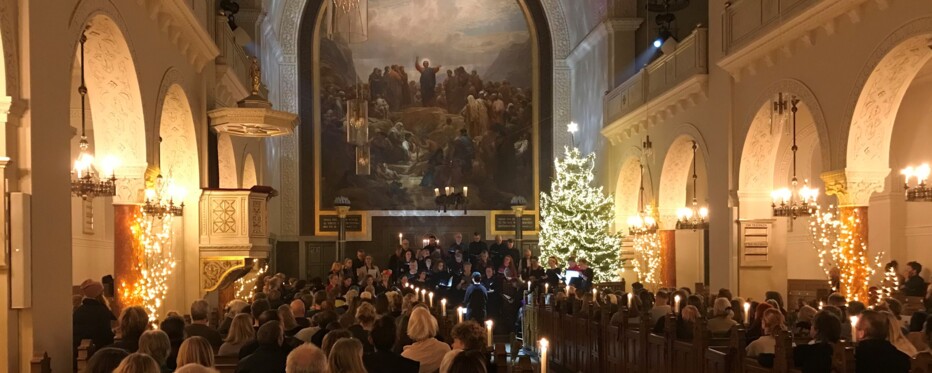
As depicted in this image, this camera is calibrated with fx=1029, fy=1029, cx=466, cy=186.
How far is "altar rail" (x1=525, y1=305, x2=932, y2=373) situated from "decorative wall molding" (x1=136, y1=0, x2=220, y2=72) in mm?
7242

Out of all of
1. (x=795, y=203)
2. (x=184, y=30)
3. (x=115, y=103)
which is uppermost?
(x=184, y=30)

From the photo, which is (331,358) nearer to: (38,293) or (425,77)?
(38,293)

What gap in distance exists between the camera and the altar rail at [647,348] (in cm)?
772

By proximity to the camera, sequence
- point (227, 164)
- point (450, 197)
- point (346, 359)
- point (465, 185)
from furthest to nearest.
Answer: point (465, 185), point (450, 197), point (227, 164), point (346, 359)

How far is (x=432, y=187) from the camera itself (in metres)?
31.8

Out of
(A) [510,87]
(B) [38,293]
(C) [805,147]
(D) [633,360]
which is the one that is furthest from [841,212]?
(A) [510,87]

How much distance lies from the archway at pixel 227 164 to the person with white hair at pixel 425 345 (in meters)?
12.2

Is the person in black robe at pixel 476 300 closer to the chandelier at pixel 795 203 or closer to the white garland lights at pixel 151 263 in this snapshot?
the white garland lights at pixel 151 263

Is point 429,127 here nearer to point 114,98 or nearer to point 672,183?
point 672,183

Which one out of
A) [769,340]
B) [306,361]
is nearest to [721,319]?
[769,340]

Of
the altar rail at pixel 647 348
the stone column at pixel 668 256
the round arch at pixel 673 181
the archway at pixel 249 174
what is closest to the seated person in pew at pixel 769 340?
the altar rail at pixel 647 348

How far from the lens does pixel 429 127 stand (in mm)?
32062

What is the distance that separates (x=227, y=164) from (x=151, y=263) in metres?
5.91

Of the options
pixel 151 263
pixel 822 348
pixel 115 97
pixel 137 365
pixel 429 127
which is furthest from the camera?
pixel 429 127
